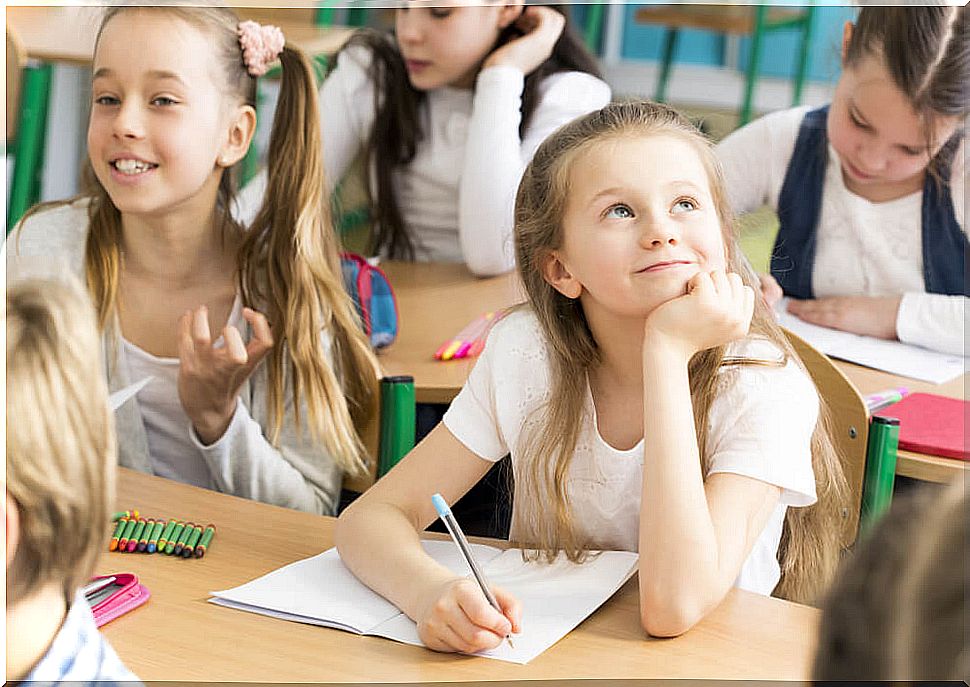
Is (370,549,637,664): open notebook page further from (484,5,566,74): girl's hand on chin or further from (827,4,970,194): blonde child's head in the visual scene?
(484,5,566,74): girl's hand on chin

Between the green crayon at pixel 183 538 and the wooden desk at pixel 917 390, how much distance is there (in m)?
0.57

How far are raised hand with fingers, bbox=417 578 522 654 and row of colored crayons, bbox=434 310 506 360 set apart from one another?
21.0 inches

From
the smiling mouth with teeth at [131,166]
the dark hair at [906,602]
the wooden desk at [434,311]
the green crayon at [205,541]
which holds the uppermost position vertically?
the dark hair at [906,602]

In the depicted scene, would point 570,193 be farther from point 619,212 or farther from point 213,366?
point 213,366

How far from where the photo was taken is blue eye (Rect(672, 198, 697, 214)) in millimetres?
805

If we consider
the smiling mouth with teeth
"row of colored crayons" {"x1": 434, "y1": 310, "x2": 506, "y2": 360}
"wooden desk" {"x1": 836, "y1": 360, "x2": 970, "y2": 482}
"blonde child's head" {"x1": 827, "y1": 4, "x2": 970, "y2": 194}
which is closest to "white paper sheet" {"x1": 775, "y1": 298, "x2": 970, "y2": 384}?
"wooden desk" {"x1": 836, "y1": 360, "x2": 970, "y2": 482}

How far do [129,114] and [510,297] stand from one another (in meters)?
0.60

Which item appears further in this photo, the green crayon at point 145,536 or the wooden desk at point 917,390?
the wooden desk at point 917,390

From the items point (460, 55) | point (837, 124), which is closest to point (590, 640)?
point (837, 124)

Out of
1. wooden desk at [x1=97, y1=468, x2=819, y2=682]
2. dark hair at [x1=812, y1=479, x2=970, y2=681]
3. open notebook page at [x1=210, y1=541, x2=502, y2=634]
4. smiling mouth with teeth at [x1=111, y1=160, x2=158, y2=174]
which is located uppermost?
dark hair at [x1=812, y1=479, x2=970, y2=681]

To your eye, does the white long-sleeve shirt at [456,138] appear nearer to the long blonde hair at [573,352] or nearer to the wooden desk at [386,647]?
the long blonde hair at [573,352]

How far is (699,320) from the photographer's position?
29.8 inches

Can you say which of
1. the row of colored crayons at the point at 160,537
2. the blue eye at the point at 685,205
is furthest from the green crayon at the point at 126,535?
the blue eye at the point at 685,205

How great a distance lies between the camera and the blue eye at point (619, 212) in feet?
2.67
